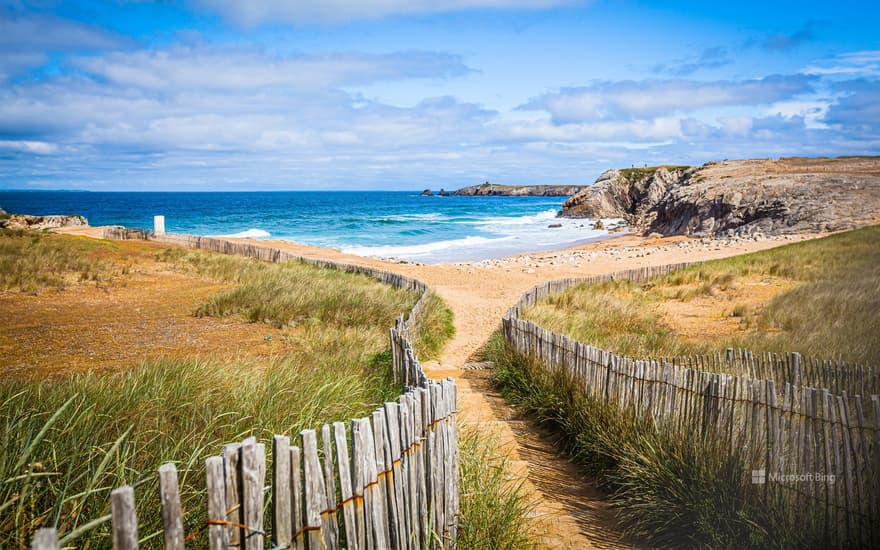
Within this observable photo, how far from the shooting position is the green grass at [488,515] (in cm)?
370

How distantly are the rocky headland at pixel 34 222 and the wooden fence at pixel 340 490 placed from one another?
3258 cm

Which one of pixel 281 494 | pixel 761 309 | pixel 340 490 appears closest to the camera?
pixel 281 494

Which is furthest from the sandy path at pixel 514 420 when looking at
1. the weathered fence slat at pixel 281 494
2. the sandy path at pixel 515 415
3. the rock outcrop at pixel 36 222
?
the rock outcrop at pixel 36 222

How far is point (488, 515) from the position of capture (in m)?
3.81

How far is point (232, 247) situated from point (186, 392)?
20857 mm

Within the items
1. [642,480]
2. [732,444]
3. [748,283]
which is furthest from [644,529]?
[748,283]

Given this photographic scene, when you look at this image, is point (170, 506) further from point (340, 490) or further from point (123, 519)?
point (340, 490)

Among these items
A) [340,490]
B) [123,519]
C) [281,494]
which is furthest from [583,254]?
[123,519]

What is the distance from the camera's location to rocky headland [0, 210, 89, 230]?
29.2 meters

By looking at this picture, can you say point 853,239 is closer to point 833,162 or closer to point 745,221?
point 745,221

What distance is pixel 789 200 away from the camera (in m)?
34.1

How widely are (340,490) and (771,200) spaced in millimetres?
39788

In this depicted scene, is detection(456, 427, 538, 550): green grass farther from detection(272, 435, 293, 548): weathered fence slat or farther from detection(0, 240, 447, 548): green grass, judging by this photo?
detection(272, 435, 293, 548): weathered fence slat

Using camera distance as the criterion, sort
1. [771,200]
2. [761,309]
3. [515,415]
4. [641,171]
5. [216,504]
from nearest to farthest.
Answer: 1. [216,504]
2. [515,415]
3. [761,309]
4. [771,200]
5. [641,171]
